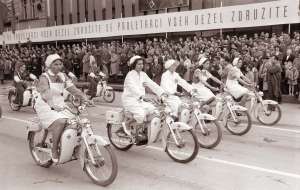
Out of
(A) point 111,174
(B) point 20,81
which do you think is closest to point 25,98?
(B) point 20,81

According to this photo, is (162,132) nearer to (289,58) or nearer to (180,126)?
(180,126)

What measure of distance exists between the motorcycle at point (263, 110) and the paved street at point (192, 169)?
46.4 inches

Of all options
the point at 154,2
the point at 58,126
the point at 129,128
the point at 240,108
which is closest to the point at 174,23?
the point at 154,2

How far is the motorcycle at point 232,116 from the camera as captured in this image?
10.4 meters

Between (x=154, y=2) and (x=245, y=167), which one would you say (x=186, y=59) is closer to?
(x=154, y=2)

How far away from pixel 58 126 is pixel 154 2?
17670 mm

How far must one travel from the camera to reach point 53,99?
25.4ft

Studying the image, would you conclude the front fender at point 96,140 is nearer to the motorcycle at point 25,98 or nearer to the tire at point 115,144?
the tire at point 115,144

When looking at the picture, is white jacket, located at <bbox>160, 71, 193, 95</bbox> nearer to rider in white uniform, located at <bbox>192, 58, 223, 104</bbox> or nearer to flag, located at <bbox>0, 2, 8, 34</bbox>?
rider in white uniform, located at <bbox>192, 58, 223, 104</bbox>

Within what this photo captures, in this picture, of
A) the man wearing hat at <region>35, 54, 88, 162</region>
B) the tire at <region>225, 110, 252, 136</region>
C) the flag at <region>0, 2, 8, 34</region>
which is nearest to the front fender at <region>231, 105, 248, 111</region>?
the tire at <region>225, 110, 252, 136</region>

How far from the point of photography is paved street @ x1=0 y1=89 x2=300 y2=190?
274 inches

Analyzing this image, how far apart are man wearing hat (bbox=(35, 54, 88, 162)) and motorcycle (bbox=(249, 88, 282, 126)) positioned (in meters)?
5.41

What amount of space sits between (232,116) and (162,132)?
264 cm

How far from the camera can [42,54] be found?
92.7 ft
